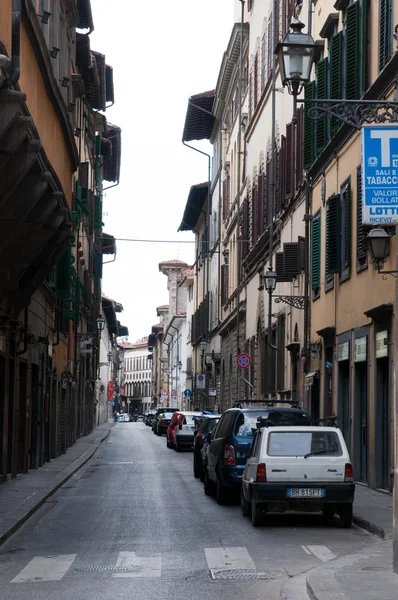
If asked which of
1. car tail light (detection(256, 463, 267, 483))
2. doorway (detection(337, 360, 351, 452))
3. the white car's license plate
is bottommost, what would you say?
the white car's license plate

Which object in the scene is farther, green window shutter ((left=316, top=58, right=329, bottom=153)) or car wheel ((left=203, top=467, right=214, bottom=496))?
green window shutter ((left=316, top=58, right=329, bottom=153))

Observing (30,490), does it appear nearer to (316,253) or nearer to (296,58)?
(316,253)

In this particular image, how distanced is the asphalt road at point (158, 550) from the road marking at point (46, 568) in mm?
10

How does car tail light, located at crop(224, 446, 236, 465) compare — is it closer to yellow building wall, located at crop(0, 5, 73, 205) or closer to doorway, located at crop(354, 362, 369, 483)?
doorway, located at crop(354, 362, 369, 483)

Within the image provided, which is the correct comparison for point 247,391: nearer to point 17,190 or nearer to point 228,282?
point 228,282

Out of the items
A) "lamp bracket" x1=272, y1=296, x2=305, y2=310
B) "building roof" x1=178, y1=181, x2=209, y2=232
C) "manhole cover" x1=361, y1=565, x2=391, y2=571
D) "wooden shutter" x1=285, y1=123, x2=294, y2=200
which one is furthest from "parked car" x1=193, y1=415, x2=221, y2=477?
"building roof" x1=178, y1=181, x2=209, y2=232

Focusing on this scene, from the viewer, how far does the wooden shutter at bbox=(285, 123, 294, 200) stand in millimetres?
33469

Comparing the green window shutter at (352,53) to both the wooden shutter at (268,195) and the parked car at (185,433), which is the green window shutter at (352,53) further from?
the parked car at (185,433)

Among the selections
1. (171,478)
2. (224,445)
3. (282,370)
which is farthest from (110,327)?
(224,445)

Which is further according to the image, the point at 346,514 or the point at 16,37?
the point at 346,514

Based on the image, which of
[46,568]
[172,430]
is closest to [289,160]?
[172,430]

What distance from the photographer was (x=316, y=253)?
95.1ft

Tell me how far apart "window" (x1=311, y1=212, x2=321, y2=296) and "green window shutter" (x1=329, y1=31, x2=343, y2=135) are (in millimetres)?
3886

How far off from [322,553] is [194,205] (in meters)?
65.3
